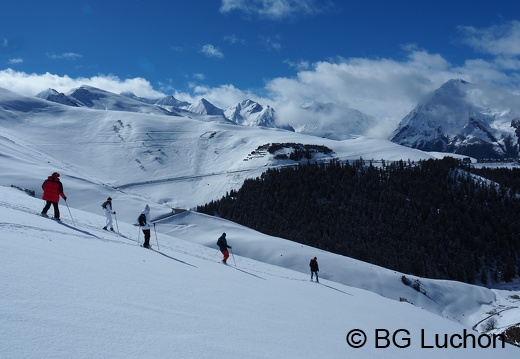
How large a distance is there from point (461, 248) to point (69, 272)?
129 metres

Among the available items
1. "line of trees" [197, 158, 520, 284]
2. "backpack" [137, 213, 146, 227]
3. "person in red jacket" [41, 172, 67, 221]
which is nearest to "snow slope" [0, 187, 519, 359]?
"person in red jacket" [41, 172, 67, 221]

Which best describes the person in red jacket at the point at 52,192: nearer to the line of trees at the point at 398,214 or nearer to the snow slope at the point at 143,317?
the snow slope at the point at 143,317

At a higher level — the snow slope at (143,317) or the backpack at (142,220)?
the backpack at (142,220)

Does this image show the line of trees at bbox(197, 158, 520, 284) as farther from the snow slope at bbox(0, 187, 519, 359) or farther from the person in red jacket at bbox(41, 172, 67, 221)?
the snow slope at bbox(0, 187, 519, 359)

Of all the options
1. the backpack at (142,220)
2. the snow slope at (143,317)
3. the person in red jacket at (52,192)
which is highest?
the person in red jacket at (52,192)

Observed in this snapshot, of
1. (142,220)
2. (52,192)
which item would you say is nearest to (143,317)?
(142,220)

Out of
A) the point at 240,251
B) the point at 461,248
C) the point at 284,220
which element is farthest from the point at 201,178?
the point at 240,251

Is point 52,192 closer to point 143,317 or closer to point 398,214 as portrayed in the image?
point 143,317

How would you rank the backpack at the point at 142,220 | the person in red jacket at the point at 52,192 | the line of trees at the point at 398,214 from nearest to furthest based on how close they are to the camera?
the person in red jacket at the point at 52,192, the backpack at the point at 142,220, the line of trees at the point at 398,214

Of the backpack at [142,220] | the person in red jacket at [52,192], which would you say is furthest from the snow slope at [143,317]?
the backpack at [142,220]

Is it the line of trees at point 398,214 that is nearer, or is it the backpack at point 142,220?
the backpack at point 142,220

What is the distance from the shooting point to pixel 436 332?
13.8 metres

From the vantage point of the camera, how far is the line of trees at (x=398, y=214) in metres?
110

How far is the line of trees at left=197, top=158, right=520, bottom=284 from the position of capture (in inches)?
4333
